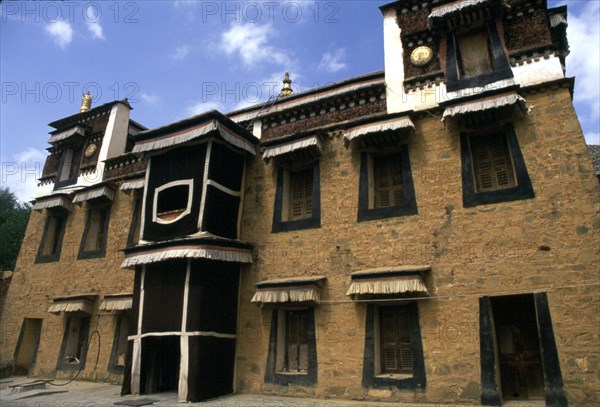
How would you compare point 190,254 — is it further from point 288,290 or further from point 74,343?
point 74,343

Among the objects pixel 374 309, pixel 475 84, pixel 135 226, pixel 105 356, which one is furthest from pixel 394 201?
pixel 105 356

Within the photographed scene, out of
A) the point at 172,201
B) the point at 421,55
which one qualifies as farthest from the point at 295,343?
the point at 421,55

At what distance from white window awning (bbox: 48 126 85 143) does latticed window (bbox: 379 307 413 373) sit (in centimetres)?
1412

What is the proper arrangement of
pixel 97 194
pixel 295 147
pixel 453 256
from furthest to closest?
pixel 97 194 → pixel 295 147 → pixel 453 256

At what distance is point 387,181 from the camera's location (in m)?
11.0

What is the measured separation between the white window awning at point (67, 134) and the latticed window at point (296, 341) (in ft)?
39.7

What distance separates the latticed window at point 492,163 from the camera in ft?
31.7

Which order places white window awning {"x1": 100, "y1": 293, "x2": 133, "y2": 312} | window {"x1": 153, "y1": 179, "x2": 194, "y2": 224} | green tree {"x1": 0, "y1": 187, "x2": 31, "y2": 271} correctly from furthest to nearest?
green tree {"x1": 0, "y1": 187, "x2": 31, "y2": 271}, white window awning {"x1": 100, "y1": 293, "x2": 133, "y2": 312}, window {"x1": 153, "y1": 179, "x2": 194, "y2": 224}

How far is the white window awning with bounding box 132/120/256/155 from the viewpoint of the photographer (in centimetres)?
1170

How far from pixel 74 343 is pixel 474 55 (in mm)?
15251

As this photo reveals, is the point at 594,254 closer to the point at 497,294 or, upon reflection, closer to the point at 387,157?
the point at 497,294

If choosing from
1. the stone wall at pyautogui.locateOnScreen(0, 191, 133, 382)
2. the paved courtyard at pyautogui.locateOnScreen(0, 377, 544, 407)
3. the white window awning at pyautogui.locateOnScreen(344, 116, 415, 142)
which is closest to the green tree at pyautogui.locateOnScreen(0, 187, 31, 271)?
the stone wall at pyautogui.locateOnScreen(0, 191, 133, 382)

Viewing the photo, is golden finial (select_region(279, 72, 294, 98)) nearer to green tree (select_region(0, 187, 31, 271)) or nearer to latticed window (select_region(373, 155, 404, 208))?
latticed window (select_region(373, 155, 404, 208))

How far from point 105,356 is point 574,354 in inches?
506
